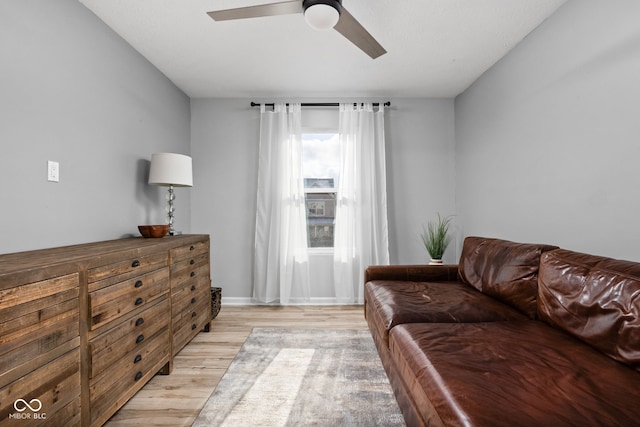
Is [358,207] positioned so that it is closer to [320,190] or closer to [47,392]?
[320,190]

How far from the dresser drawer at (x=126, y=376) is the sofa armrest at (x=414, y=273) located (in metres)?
1.74

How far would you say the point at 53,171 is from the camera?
6.15 ft

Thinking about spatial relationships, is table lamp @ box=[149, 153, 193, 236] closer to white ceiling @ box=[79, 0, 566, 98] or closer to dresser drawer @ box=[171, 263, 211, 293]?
dresser drawer @ box=[171, 263, 211, 293]

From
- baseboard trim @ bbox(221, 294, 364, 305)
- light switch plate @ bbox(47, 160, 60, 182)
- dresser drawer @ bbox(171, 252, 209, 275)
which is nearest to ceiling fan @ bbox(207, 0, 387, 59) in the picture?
light switch plate @ bbox(47, 160, 60, 182)

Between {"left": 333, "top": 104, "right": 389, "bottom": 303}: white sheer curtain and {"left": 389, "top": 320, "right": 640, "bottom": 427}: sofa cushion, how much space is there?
2117mm

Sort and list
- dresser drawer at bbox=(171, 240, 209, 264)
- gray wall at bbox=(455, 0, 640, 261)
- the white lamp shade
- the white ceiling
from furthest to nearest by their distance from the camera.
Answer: the white lamp shade → dresser drawer at bbox=(171, 240, 209, 264) → the white ceiling → gray wall at bbox=(455, 0, 640, 261)

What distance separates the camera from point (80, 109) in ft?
6.85

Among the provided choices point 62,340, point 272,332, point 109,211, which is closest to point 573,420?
point 62,340

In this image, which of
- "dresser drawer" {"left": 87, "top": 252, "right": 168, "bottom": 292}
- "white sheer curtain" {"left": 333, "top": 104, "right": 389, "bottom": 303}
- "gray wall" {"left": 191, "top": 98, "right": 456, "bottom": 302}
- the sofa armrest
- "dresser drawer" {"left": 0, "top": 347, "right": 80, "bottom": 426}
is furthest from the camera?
"gray wall" {"left": 191, "top": 98, "right": 456, "bottom": 302}

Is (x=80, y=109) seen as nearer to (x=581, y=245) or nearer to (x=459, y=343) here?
(x=459, y=343)

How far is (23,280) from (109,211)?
1391 mm

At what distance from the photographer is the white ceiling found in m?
2.18

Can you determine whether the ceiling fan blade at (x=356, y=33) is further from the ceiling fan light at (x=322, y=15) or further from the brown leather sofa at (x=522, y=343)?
the brown leather sofa at (x=522, y=343)

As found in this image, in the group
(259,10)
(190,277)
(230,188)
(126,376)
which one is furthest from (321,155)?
(126,376)
